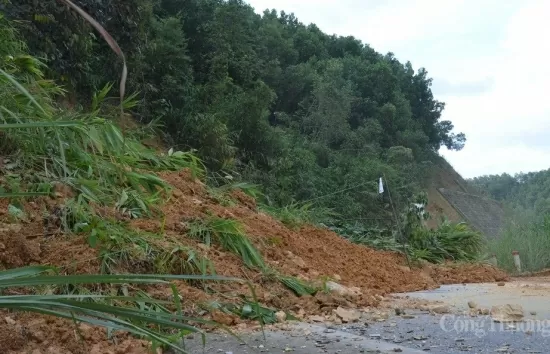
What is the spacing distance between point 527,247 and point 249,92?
222 inches

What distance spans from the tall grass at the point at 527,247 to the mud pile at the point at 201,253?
3.68 meters

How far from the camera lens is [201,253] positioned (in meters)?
3.73

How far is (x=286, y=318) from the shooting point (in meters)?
3.17

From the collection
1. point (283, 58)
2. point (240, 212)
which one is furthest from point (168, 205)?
point (283, 58)

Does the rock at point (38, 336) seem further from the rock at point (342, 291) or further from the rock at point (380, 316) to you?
the rock at point (342, 291)

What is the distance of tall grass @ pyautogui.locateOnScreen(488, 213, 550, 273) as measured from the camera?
9.62m

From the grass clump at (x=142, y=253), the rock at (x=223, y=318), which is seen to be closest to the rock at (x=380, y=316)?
the rock at (x=223, y=318)

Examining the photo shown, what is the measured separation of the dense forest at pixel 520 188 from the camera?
23.0 meters

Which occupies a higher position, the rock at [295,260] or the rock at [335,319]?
the rock at [295,260]

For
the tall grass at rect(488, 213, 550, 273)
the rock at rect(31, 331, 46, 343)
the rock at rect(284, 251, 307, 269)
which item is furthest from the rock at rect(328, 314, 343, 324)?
the tall grass at rect(488, 213, 550, 273)

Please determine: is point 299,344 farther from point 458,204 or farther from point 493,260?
point 458,204

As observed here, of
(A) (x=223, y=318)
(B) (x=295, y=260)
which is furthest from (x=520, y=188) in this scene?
(A) (x=223, y=318)

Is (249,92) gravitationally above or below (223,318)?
above

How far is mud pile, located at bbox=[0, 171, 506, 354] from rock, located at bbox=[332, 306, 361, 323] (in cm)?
16
